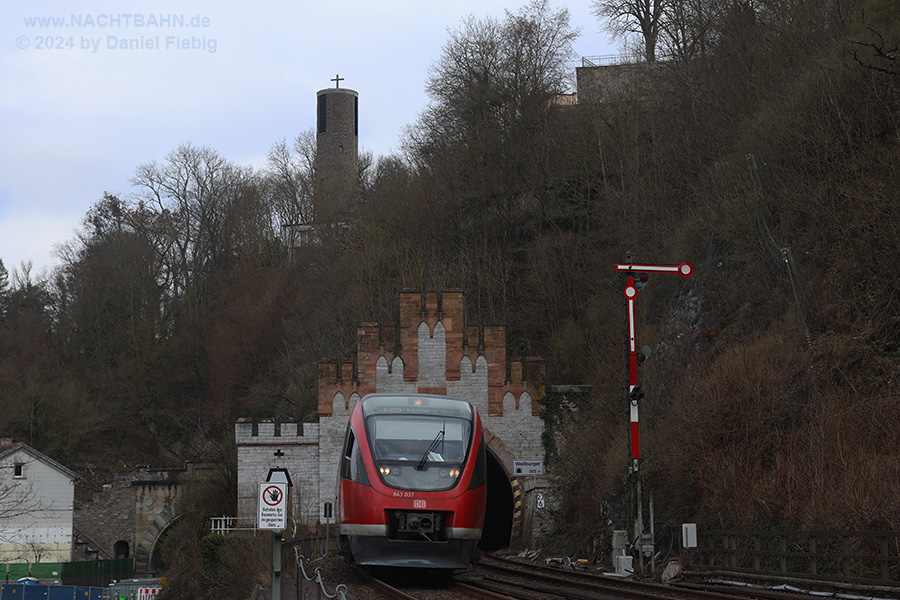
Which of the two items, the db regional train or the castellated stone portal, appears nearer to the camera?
→ the db regional train

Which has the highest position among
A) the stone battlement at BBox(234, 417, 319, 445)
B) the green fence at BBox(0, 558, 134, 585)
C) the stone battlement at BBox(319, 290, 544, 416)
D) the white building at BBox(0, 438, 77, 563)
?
the stone battlement at BBox(319, 290, 544, 416)

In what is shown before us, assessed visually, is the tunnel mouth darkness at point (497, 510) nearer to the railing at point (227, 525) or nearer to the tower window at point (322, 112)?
the railing at point (227, 525)

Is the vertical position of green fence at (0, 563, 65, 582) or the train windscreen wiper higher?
the train windscreen wiper

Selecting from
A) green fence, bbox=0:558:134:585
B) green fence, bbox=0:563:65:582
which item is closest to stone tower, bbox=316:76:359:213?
green fence, bbox=0:558:134:585

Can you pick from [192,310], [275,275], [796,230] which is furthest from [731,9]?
[192,310]

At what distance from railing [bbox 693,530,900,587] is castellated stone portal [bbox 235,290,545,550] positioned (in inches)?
433

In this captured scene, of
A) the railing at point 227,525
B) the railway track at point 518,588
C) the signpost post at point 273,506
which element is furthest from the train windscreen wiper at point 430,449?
the railing at point 227,525

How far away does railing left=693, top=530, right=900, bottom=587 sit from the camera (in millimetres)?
11844

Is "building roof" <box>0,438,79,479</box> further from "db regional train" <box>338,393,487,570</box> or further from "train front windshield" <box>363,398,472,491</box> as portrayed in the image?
"train front windshield" <box>363,398,472,491</box>

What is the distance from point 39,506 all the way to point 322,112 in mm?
42380

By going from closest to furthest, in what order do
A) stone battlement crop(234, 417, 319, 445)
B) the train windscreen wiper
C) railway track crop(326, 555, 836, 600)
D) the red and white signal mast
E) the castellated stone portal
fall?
1. railway track crop(326, 555, 836, 600)
2. the train windscreen wiper
3. the red and white signal mast
4. the castellated stone portal
5. stone battlement crop(234, 417, 319, 445)

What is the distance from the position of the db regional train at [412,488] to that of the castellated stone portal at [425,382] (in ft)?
37.6

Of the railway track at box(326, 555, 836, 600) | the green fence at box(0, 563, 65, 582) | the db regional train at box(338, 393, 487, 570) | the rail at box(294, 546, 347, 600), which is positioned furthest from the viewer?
the green fence at box(0, 563, 65, 582)

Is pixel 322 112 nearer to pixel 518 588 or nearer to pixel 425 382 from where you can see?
pixel 425 382
